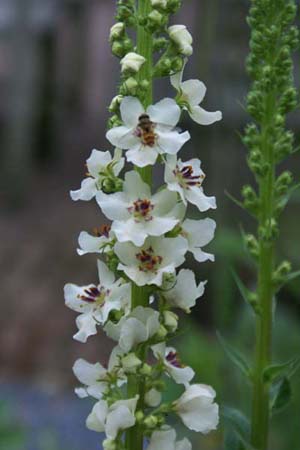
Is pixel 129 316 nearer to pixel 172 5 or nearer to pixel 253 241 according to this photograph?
pixel 253 241

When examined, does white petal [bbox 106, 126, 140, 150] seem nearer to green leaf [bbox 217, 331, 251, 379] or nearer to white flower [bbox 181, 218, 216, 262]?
white flower [bbox 181, 218, 216, 262]

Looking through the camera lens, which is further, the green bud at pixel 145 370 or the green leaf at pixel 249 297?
the green leaf at pixel 249 297

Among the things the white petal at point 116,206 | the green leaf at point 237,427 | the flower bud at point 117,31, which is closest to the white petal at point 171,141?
the white petal at point 116,206

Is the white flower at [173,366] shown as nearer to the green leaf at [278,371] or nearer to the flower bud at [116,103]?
the green leaf at [278,371]

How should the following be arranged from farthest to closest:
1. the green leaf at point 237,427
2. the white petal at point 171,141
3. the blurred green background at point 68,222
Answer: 1. the blurred green background at point 68,222
2. the green leaf at point 237,427
3. the white petal at point 171,141

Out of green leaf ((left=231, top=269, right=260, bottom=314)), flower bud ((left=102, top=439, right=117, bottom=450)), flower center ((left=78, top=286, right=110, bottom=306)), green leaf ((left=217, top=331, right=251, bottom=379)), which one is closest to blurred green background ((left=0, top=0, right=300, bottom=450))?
green leaf ((left=231, top=269, right=260, bottom=314))

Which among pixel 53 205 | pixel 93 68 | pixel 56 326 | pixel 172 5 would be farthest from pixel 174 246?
pixel 93 68

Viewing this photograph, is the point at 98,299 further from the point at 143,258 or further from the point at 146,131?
the point at 146,131
